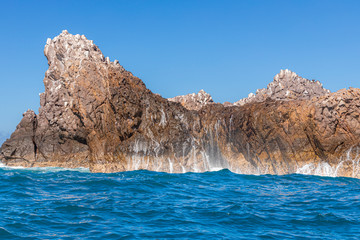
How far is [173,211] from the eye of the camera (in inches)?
511

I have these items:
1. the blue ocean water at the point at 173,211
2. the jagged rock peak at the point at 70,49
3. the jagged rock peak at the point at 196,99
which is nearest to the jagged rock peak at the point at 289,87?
the jagged rock peak at the point at 196,99

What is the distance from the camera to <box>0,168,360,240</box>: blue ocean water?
10.5m

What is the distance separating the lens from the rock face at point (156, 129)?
27.3 meters

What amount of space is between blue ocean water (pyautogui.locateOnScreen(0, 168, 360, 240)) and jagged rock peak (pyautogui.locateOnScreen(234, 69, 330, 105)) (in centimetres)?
2423

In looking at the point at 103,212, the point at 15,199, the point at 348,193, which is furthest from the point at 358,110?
the point at 15,199

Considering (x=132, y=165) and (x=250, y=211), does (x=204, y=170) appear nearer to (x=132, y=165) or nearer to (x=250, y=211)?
(x=132, y=165)

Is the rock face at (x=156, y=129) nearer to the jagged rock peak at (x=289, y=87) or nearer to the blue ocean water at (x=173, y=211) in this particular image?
the blue ocean water at (x=173, y=211)

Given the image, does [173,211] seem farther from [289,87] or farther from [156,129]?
[289,87]

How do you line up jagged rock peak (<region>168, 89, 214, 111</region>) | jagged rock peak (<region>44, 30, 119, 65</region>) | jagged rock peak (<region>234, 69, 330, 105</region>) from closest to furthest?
jagged rock peak (<region>44, 30, 119, 65</region>) → jagged rock peak (<region>234, 69, 330, 105</region>) → jagged rock peak (<region>168, 89, 214, 111</region>)

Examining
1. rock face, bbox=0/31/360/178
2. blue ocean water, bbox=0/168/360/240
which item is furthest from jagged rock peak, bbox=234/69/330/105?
blue ocean water, bbox=0/168/360/240

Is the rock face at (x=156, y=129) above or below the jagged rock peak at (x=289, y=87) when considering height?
below

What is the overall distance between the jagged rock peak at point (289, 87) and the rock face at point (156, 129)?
999 cm

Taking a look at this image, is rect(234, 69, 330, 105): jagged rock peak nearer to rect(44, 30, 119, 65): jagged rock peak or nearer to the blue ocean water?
rect(44, 30, 119, 65): jagged rock peak

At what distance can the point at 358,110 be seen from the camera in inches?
1048
